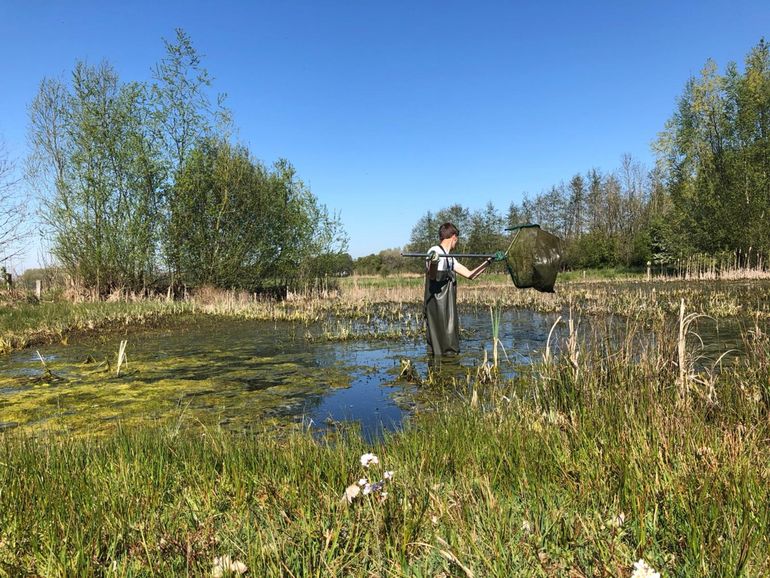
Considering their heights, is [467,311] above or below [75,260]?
below

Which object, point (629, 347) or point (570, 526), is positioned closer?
point (570, 526)

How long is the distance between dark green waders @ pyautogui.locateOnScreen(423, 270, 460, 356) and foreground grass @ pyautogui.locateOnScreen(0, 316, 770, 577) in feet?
12.2

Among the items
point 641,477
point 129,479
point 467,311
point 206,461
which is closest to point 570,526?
point 641,477

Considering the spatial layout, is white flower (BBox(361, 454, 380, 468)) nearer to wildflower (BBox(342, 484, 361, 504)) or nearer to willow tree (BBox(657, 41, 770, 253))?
wildflower (BBox(342, 484, 361, 504))

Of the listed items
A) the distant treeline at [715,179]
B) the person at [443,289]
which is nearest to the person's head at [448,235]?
the person at [443,289]

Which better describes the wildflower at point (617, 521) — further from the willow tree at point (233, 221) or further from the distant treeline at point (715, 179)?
the distant treeline at point (715, 179)

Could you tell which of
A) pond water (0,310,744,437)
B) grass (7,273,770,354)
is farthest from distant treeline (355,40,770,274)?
pond water (0,310,744,437)

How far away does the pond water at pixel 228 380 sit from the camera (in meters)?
5.06

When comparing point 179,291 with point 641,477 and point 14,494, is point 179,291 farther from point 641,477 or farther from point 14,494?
point 641,477

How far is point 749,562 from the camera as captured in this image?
161 cm

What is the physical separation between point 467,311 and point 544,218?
42.7 meters

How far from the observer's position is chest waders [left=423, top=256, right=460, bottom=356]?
7219 mm

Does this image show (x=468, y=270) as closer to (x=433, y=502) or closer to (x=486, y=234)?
(x=433, y=502)

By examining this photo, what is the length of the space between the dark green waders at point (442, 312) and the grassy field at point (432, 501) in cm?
365
